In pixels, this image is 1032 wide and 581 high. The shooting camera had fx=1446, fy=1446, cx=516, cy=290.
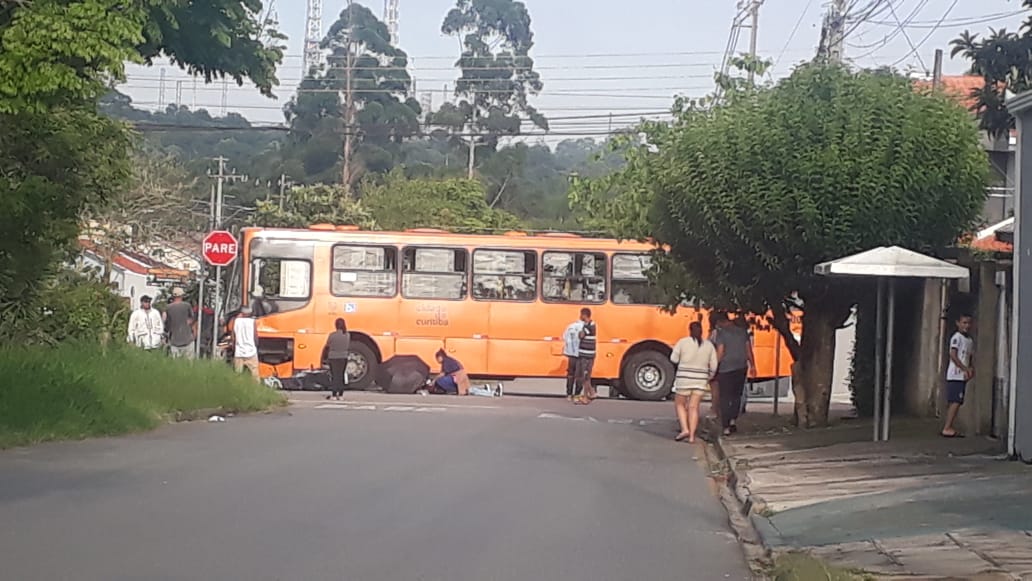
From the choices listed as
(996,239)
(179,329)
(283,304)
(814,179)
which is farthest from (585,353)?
(814,179)

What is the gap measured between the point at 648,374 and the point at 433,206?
28.5 metres

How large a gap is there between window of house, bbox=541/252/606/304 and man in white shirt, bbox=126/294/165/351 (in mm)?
8328

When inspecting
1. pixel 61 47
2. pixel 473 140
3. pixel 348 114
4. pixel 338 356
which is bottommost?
pixel 338 356

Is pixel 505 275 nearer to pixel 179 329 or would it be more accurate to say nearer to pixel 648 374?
pixel 648 374

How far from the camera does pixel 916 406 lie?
20.8 meters

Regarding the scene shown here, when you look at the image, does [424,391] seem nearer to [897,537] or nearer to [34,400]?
[34,400]

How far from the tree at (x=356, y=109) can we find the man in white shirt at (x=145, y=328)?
40.8m

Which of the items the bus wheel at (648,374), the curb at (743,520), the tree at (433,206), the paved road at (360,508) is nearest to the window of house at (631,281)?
the bus wheel at (648,374)

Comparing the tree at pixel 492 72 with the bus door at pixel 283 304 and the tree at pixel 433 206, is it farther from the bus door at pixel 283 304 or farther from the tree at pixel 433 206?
the bus door at pixel 283 304

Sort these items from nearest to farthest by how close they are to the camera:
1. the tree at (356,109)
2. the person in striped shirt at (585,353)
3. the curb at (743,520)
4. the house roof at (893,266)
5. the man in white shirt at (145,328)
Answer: the curb at (743,520) → the house roof at (893,266) → the man in white shirt at (145,328) → the person in striped shirt at (585,353) → the tree at (356,109)

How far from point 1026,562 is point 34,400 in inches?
476

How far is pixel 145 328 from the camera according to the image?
26.9m

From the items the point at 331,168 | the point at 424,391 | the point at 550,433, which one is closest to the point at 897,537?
the point at 550,433

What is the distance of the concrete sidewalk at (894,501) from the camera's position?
30.4 ft
